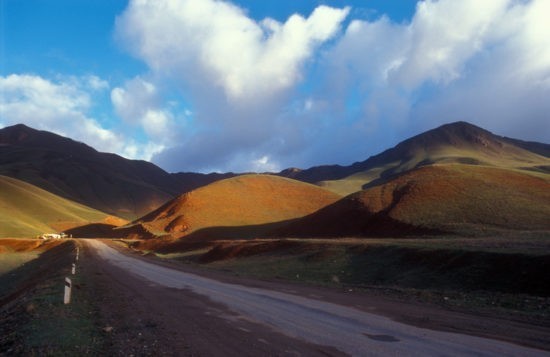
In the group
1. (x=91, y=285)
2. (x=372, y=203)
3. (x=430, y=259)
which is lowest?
(x=91, y=285)

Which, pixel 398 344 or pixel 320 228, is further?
pixel 320 228

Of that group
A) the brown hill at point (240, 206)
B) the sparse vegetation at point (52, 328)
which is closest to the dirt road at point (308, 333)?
the sparse vegetation at point (52, 328)

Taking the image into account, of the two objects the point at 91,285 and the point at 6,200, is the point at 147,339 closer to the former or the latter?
the point at 91,285

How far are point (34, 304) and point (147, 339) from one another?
7.17 meters

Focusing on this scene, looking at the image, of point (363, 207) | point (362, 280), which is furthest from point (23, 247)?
point (362, 280)

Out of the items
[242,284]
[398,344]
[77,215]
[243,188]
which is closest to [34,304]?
[242,284]

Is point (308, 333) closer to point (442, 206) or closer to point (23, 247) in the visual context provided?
point (442, 206)

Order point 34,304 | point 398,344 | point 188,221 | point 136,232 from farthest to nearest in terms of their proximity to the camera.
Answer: point 136,232
point 188,221
point 34,304
point 398,344

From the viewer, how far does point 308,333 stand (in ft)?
36.2

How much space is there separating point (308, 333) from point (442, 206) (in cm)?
4937

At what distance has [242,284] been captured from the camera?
22.9 metres

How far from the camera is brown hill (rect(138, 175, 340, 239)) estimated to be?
318ft

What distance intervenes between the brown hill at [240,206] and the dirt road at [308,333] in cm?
7349

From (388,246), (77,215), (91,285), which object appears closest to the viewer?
(91,285)
